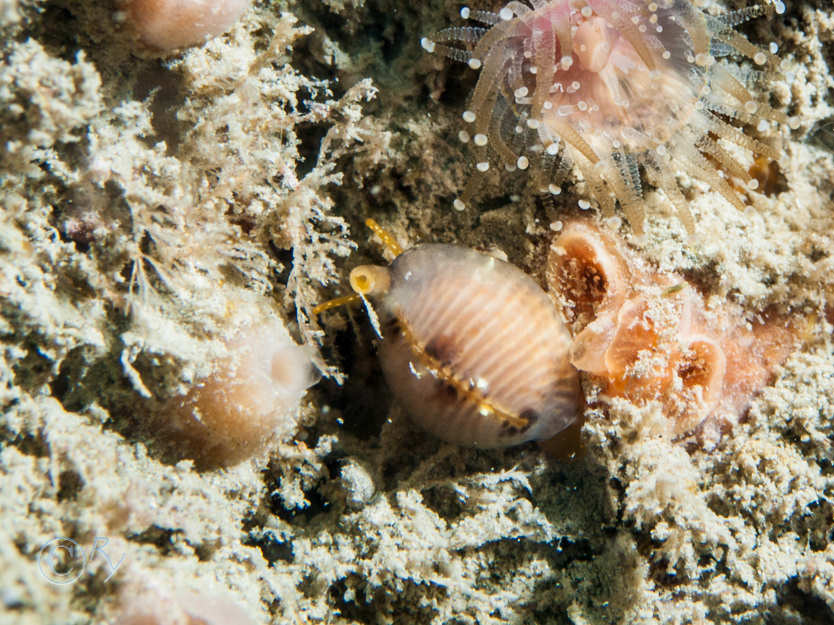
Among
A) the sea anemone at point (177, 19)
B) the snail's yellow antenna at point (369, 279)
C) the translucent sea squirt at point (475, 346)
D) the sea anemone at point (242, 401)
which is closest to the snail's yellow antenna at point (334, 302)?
the snail's yellow antenna at point (369, 279)

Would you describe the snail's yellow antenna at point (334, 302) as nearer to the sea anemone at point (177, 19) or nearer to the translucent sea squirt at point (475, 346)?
the translucent sea squirt at point (475, 346)

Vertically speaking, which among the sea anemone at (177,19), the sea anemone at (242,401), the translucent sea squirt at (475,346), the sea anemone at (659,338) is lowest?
the sea anemone at (242,401)

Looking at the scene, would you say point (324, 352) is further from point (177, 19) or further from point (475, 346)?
point (177, 19)

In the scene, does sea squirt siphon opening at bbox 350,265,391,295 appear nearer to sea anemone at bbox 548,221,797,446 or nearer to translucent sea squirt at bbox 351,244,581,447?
translucent sea squirt at bbox 351,244,581,447

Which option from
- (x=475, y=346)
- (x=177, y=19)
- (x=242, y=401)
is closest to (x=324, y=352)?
(x=242, y=401)

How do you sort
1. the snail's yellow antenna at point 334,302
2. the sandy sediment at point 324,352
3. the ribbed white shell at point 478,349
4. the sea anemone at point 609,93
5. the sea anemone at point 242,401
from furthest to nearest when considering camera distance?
the snail's yellow antenna at point 334,302, the ribbed white shell at point 478,349, the sea anemone at point 609,93, the sea anemone at point 242,401, the sandy sediment at point 324,352

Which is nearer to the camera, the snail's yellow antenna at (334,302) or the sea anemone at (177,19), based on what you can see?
the sea anemone at (177,19)

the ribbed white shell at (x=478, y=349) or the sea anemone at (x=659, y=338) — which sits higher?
the sea anemone at (x=659, y=338)
